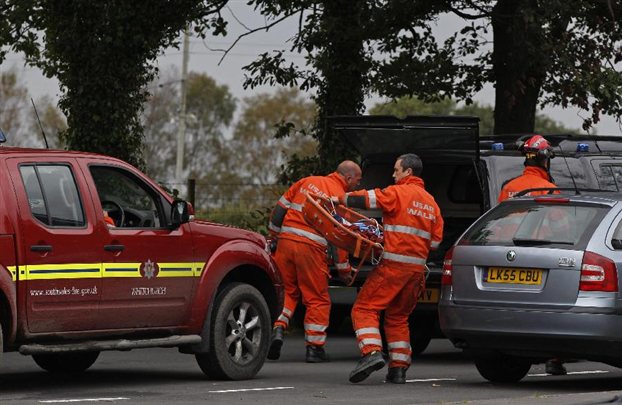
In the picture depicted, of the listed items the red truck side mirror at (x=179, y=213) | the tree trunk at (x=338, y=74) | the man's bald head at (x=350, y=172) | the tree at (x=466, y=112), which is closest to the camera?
the red truck side mirror at (x=179, y=213)

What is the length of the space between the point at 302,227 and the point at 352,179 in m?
0.69

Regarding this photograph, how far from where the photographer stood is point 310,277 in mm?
14383

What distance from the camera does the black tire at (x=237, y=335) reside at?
42.1 feet

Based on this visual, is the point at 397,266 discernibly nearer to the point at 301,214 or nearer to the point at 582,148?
the point at 301,214

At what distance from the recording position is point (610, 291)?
11.9 m

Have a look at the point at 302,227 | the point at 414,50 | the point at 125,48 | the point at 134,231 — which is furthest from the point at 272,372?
the point at 414,50

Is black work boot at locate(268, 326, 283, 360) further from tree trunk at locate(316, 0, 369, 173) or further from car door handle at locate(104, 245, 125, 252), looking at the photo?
tree trunk at locate(316, 0, 369, 173)

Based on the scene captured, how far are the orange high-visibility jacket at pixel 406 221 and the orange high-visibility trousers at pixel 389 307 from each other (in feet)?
0.36

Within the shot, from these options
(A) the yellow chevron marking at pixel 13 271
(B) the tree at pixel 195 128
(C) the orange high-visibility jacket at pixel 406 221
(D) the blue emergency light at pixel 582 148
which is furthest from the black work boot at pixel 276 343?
(B) the tree at pixel 195 128

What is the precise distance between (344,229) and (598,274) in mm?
2095

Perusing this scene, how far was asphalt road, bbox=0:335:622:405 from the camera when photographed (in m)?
11.5

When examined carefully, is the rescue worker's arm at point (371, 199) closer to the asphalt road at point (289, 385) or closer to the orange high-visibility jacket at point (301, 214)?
the orange high-visibility jacket at point (301, 214)

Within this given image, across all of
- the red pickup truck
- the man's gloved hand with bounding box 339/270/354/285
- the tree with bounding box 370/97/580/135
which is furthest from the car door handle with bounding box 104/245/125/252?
the tree with bounding box 370/97/580/135

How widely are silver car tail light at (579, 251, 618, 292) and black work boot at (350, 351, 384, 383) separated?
5.47 feet
